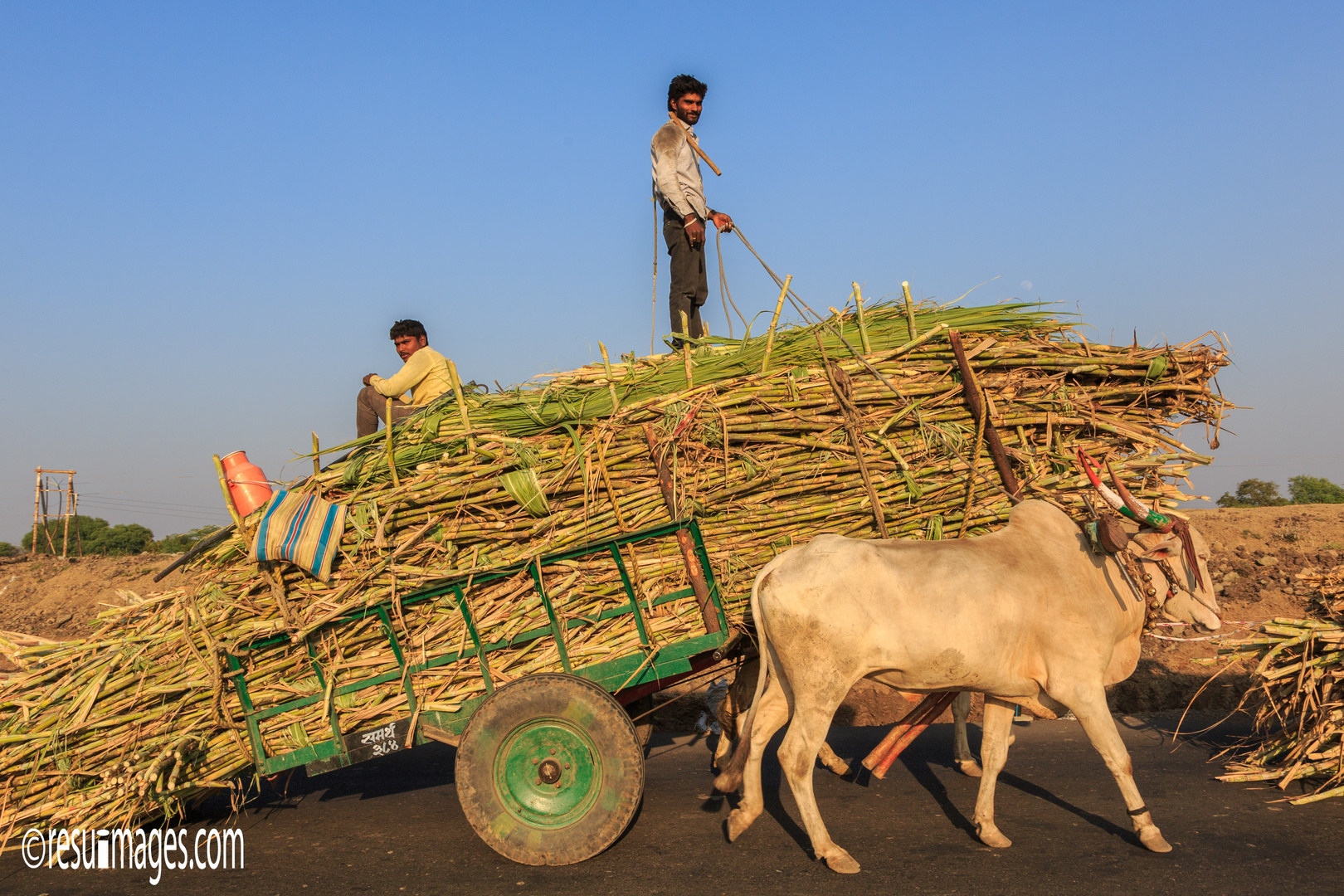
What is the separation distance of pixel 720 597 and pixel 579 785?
3.63ft

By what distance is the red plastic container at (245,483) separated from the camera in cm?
419

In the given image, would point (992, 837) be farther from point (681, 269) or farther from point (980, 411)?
point (681, 269)

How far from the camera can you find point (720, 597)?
Result: 4227mm

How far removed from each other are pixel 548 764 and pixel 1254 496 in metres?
18.3

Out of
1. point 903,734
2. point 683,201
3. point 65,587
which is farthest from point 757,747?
point 65,587

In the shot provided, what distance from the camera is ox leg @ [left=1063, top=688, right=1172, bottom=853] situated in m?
3.88

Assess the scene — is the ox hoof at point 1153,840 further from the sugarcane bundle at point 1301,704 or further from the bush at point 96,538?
the bush at point 96,538

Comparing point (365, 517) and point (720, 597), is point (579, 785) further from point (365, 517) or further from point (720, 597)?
point (365, 517)

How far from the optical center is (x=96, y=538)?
20859 millimetres

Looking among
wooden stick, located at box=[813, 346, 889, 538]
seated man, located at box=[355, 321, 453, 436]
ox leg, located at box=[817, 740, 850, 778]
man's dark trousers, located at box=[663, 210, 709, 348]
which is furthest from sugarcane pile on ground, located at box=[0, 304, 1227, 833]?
man's dark trousers, located at box=[663, 210, 709, 348]

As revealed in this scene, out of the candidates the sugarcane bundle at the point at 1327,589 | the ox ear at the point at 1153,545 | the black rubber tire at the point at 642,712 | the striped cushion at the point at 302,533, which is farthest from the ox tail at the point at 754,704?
the sugarcane bundle at the point at 1327,589

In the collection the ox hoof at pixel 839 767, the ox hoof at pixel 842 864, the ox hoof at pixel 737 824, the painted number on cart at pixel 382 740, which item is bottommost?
the ox hoof at pixel 839 767

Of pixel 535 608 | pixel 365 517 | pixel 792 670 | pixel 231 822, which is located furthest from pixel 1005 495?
pixel 231 822

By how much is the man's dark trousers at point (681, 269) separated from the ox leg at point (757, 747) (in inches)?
106
